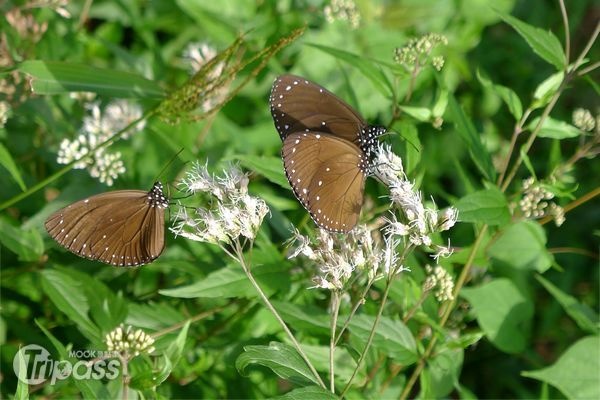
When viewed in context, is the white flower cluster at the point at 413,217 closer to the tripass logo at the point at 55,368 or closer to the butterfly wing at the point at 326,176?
the butterfly wing at the point at 326,176

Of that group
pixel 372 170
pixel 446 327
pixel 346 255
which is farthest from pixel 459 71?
pixel 346 255

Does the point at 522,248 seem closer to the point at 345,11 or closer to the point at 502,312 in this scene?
the point at 502,312

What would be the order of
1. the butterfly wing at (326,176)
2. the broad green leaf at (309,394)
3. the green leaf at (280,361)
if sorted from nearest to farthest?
the broad green leaf at (309,394), the green leaf at (280,361), the butterfly wing at (326,176)

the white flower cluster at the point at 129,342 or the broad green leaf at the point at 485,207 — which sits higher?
the broad green leaf at the point at 485,207

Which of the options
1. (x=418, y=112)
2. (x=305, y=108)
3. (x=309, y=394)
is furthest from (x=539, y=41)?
(x=309, y=394)

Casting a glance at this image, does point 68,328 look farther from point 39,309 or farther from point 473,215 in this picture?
point 473,215

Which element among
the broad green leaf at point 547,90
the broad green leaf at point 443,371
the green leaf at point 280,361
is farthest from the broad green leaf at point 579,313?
the green leaf at point 280,361
